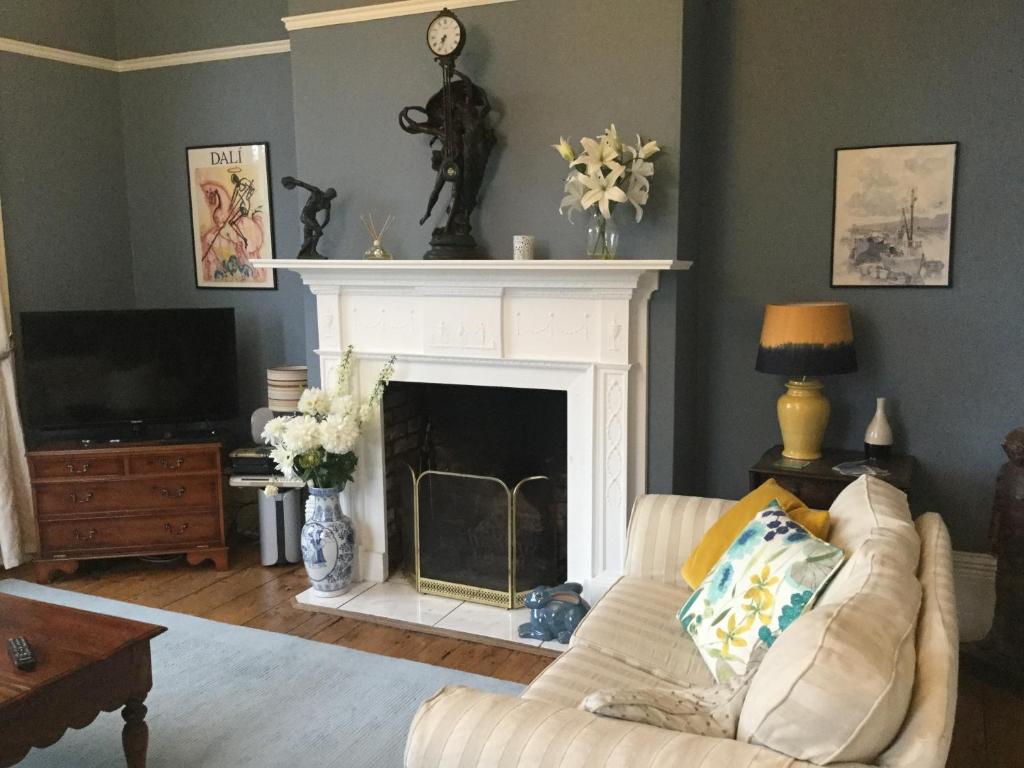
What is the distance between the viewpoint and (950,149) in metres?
3.13

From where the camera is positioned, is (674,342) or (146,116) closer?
(674,342)

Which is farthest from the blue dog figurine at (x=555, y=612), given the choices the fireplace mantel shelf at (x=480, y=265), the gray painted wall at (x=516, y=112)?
the fireplace mantel shelf at (x=480, y=265)

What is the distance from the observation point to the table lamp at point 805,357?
3.04 meters

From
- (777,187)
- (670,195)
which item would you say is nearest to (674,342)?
(670,195)

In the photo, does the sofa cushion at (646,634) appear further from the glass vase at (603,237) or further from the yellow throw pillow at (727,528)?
the glass vase at (603,237)

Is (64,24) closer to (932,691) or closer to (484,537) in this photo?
(484,537)

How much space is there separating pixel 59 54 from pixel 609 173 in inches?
124

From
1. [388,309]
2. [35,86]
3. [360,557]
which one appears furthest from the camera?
[35,86]

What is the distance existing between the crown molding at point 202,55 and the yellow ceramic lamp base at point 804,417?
2902mm

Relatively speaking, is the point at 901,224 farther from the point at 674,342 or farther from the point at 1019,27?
the point at 674,342

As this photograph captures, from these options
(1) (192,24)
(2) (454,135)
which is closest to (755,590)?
(2) (454,135)

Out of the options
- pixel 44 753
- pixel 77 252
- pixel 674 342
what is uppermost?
pixel 77 252

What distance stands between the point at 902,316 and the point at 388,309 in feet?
6.93

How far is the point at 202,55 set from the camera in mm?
4391
